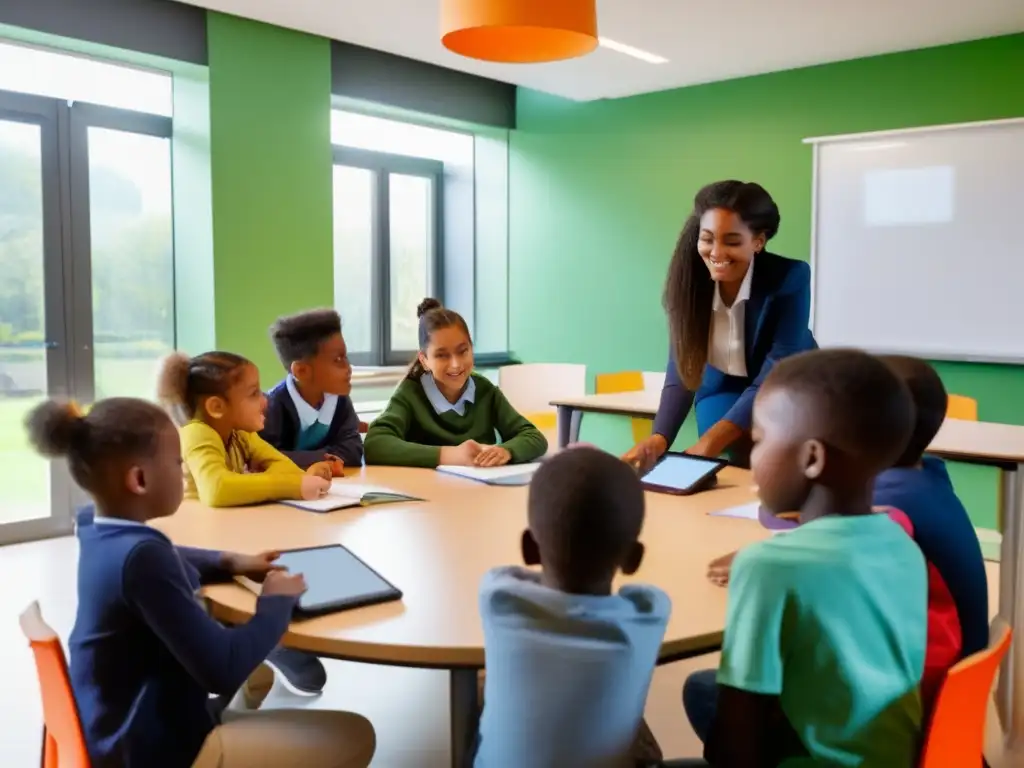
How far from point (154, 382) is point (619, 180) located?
180 inches

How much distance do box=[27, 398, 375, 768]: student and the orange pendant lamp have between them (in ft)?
4.47

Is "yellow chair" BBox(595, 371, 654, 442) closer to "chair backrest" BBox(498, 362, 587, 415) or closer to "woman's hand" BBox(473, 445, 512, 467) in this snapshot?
"chair backrest" BBox(498, 362, 587, 415)

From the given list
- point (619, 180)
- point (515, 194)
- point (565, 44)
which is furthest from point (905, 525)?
point (515, 194)

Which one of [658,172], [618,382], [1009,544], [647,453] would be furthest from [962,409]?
[658,172]

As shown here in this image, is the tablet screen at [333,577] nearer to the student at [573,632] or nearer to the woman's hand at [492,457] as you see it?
the student at [573,632]

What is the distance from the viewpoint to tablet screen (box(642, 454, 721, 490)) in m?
2.14

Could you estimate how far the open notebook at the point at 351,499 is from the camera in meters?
1.94

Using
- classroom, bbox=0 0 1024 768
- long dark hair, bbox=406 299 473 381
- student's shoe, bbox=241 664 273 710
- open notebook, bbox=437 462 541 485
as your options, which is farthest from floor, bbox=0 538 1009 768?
long dark hair, bbox=406 299 473 381

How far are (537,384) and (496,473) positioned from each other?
2472 mm

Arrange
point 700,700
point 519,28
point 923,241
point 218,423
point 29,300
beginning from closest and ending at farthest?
point 700,700 → point 218,423 → point 519,28 → point 29,300 → point 923,241

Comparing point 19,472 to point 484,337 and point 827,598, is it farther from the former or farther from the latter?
point 827,598

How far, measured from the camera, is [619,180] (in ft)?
20.2

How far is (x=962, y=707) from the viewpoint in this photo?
1.13m

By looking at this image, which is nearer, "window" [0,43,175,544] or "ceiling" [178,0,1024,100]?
"ceiling" [178,0,1024,100]
